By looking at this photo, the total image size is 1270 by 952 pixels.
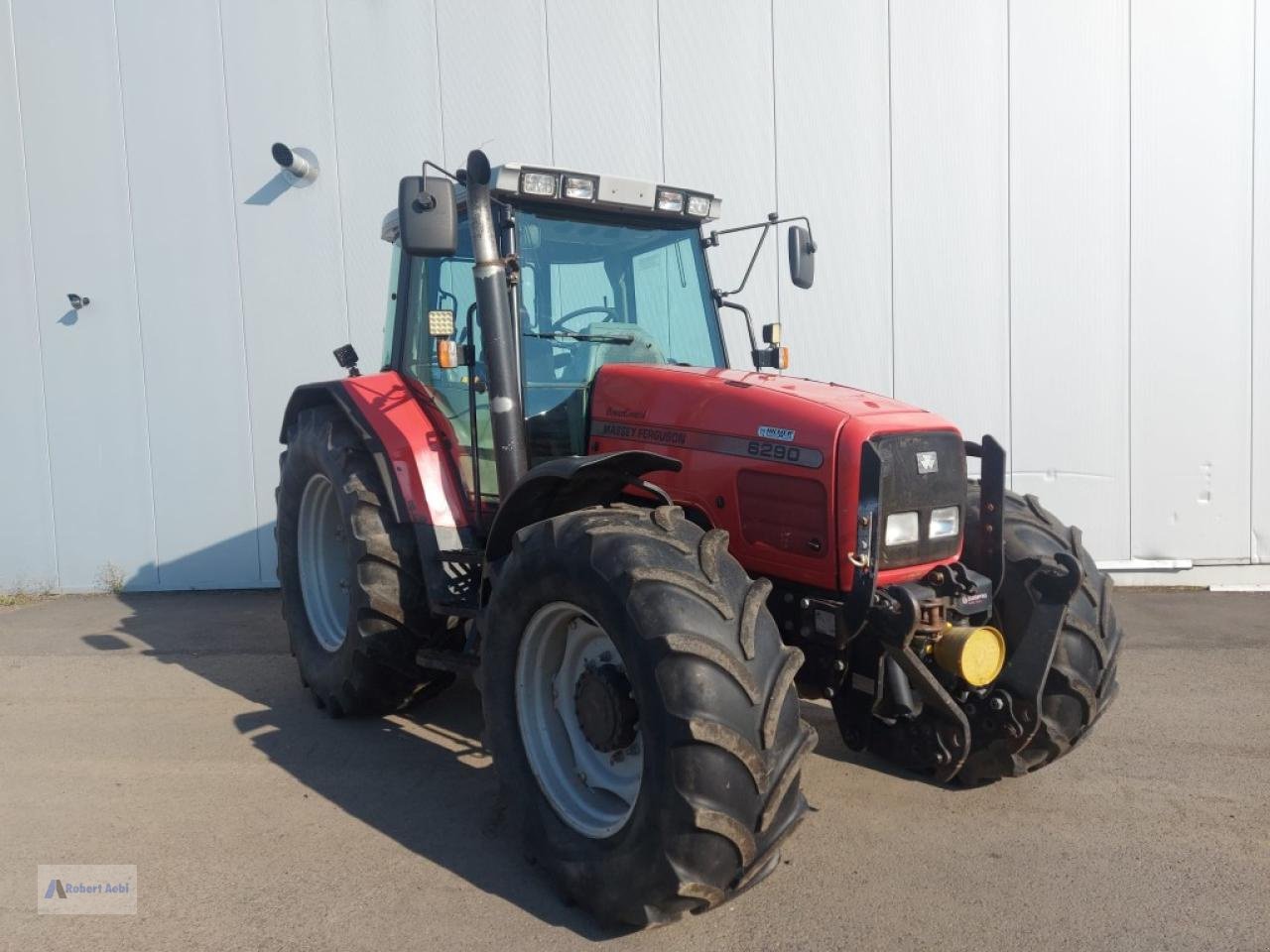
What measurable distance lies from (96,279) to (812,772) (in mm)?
7108

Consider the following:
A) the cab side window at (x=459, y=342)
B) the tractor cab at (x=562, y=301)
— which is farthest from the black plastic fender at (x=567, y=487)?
the cab side window at (x=459, y=342)

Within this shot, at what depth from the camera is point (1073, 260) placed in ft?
23.7

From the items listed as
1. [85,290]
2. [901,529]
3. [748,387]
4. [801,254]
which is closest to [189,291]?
[85,290]

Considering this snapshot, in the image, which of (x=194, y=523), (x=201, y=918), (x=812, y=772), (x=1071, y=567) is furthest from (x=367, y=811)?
(x=194, y=523)

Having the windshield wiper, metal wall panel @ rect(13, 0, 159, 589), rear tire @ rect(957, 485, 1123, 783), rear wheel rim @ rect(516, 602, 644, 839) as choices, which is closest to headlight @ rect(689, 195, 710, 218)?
the windshield wiper

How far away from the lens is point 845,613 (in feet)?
9.62

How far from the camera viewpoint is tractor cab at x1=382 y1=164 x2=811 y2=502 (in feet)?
12.1

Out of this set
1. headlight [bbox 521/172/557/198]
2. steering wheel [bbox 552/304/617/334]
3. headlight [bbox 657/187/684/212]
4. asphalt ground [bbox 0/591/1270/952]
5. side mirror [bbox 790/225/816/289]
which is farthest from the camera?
side mirror [bbox 790/225/816/289]

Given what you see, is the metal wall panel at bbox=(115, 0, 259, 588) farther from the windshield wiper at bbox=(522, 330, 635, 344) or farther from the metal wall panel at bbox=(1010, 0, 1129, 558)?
the metal wall panel at bbox=(1010, 0, 1129, 558)

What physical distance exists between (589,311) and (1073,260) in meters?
4.99

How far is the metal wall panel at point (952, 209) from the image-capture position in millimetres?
7152

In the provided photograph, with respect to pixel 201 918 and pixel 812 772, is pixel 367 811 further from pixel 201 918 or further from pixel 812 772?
pixel 812 772

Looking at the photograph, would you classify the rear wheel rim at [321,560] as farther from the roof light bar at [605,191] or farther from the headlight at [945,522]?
the headlight at [945,522]

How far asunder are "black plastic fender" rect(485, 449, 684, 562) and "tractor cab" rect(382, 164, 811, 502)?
1.45ft
